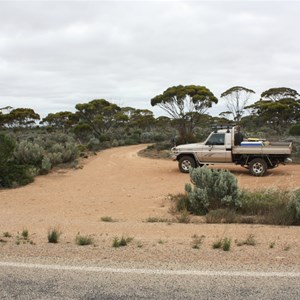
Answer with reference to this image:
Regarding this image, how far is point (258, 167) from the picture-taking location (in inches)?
646

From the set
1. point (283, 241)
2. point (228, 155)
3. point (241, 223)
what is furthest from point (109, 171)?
point (283, 241)

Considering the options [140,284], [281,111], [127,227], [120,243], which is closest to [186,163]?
[127,227]

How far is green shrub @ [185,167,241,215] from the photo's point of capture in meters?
10.0

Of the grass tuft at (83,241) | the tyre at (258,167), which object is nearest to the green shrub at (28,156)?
the tyre at (258,167)

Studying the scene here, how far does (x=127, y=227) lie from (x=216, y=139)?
31.9 ft

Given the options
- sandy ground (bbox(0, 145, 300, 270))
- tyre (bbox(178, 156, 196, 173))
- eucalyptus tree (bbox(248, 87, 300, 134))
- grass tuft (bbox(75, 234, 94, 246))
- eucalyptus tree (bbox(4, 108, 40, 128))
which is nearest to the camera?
sandy ground (bbox(0, 145, 300, 270))

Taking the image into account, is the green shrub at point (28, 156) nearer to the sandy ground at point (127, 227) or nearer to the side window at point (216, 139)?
the sandy ground at point (127, 227)

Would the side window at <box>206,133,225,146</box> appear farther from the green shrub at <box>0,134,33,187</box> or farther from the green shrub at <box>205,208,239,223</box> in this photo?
the green shrub at <box>205,208,239,223</box>

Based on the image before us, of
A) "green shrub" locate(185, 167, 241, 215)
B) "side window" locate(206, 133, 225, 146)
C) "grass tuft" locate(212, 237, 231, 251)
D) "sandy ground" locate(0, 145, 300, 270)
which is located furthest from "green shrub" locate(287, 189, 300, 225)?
"side window" locate(206, 133, 225, 146)

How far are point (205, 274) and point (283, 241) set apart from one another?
2.22 meters

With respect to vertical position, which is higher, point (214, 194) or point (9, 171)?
point (9, 171)

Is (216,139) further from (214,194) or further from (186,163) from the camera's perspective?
(214,194)

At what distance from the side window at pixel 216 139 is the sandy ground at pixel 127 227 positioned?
5.16 ft

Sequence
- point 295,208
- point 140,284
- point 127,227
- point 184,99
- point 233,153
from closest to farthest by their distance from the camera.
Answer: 1. point 140,284
2. point 127,227
3. point 295,208
4. point 233,153
5. point 184,99
